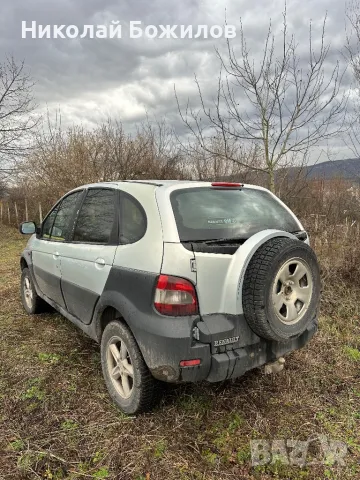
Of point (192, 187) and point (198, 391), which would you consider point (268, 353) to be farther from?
point (192, 187)

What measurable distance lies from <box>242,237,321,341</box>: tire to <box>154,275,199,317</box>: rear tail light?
359 mm

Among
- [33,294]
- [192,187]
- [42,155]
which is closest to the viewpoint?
[192,187]

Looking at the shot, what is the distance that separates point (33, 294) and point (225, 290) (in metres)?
3.42

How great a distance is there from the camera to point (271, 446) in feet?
7.49

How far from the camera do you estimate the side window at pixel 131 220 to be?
251 centimetres

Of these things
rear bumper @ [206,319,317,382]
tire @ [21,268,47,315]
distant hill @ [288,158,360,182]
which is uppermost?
distant hill @ [288,158,360,182]

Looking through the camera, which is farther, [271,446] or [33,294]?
[33,294]

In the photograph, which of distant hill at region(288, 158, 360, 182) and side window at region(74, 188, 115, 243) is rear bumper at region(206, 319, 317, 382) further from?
distant hill at region(288, 158, 360, 182)

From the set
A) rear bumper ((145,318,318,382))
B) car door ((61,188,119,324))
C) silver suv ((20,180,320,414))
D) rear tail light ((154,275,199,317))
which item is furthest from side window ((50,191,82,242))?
rear bumper ((145,318,318,382))

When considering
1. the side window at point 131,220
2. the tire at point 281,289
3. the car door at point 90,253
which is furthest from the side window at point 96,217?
the tire at point 281,289

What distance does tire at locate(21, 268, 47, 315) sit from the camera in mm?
4735

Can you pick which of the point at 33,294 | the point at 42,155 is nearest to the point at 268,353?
the point at 33,294

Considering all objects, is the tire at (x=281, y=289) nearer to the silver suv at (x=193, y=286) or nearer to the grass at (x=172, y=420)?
the silver suv at (x=193, y=286)

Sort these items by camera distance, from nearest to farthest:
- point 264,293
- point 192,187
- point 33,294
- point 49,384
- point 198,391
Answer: point 264,293
point 192,187
point 198,391
point 49,384
point 33,294
